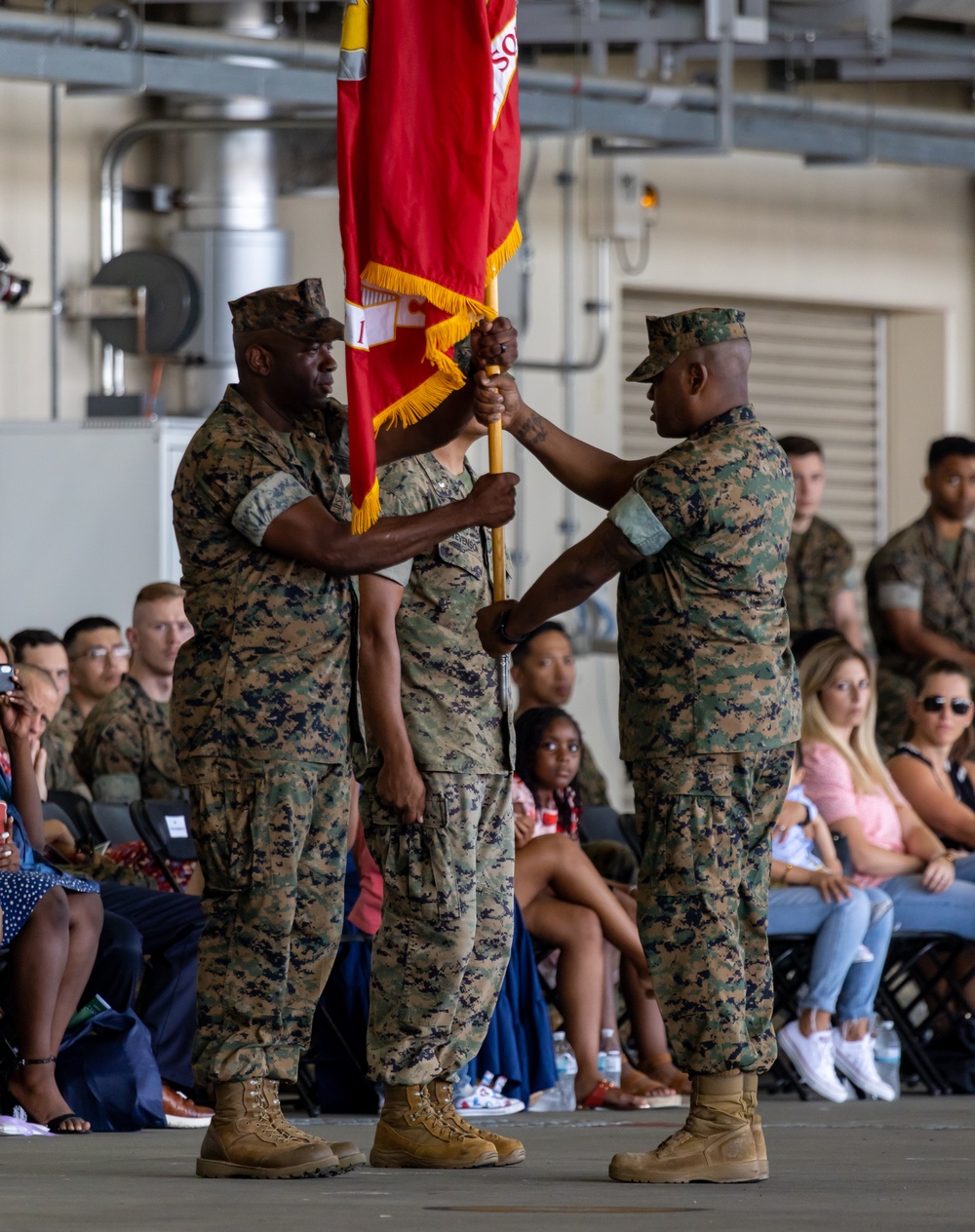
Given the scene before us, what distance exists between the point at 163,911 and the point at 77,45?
4013 mm

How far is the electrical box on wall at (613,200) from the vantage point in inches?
458

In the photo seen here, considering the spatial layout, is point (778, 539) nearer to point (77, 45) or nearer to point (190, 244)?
point (77, 45)

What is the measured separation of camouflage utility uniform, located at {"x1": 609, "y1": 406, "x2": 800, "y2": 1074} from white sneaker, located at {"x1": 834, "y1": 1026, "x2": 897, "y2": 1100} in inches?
109

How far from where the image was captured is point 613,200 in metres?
11.6

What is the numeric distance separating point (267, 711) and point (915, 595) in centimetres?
486

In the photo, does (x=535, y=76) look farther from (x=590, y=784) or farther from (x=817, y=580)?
(x=590, y=784)

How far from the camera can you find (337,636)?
452 centimetres

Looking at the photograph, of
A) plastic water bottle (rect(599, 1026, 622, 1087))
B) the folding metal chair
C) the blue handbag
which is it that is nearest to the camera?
the blue handbag

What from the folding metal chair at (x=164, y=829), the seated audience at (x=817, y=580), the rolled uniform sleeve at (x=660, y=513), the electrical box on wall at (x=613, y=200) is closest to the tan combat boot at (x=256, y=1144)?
the rolled uniform sleeve at (x=660, y=513)

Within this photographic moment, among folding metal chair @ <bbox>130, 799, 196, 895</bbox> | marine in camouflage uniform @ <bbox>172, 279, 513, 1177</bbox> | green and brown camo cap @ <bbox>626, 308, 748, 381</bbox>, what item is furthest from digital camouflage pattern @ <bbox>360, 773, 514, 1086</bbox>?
folding metal chair @ <bbox>130, 799, 196, 895</bbox>

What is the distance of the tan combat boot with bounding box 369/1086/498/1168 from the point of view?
457cm

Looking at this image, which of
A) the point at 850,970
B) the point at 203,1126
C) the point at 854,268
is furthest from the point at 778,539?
the point at 854,268

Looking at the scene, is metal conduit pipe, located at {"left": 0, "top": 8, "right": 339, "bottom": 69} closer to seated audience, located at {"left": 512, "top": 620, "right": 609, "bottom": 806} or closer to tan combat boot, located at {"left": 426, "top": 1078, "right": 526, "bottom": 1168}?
seated audience, located at {"left": 512, "top": 620, "right": 609, "bottom": 806}

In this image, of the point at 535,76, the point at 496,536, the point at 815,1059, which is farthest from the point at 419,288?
the point at 535,76
